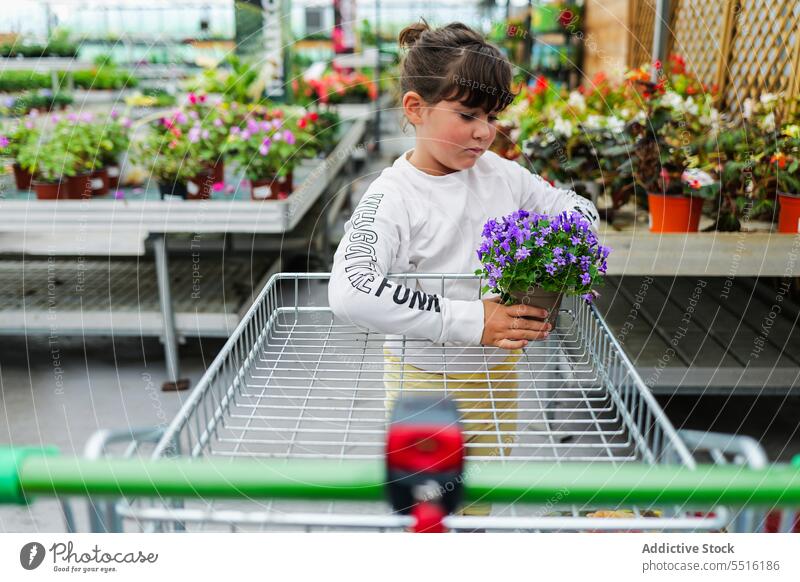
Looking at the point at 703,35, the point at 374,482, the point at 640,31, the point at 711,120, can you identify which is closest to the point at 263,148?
the point at 711,120

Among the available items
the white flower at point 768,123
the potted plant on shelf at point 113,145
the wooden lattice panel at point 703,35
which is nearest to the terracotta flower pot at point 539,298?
the white flower at point 768,123

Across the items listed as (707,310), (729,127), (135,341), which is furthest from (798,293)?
(135,341)

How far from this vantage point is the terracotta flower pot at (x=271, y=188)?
273cm

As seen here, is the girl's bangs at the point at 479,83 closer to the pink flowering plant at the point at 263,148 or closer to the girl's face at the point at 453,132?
the girl's face at the point at 453,132

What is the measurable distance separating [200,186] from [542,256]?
2018 millimetres

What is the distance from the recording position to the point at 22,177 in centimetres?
304

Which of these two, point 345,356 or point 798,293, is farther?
point 798,293

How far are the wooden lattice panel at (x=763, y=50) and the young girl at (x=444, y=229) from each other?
80.7 inches

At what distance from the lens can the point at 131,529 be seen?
2.27 ft

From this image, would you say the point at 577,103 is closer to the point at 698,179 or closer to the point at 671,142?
the point at 671,142

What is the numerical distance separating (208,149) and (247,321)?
208 centimetres

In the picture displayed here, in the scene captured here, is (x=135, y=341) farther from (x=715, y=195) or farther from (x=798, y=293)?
(x=798, y=293)

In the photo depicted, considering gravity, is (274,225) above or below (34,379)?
above

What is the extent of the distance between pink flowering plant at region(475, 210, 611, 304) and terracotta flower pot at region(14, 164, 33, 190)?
8.52 ft
